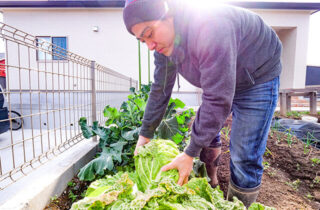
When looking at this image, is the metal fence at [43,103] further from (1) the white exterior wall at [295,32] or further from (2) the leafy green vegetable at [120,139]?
(1) the white exterior wall at [295,32]

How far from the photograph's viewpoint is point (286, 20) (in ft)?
33.3

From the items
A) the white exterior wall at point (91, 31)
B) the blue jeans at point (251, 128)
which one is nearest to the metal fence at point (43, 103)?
the blue jeans at point (251, 128)

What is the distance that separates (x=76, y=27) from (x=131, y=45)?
8.62 ft

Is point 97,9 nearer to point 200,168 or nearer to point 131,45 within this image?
point 131,45

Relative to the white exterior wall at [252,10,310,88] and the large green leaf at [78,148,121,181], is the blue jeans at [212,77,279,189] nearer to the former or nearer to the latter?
the large green leaf at [78,148,121,181]

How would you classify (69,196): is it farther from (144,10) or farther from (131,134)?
(144,10)

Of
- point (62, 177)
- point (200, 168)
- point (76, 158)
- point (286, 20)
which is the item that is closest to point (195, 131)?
point (200, 168)

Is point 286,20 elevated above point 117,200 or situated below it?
above

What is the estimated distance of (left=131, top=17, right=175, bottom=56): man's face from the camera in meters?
1.17

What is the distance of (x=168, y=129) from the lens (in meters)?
2.30

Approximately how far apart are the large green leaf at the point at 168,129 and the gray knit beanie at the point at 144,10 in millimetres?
1339

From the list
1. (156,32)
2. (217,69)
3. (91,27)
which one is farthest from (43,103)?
(91,27)

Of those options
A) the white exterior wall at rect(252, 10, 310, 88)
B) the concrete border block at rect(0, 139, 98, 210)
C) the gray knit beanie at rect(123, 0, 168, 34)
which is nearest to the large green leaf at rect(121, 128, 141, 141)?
the concrete border block at rect(0, 139, 98, 210)

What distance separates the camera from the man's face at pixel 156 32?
1167 mm
